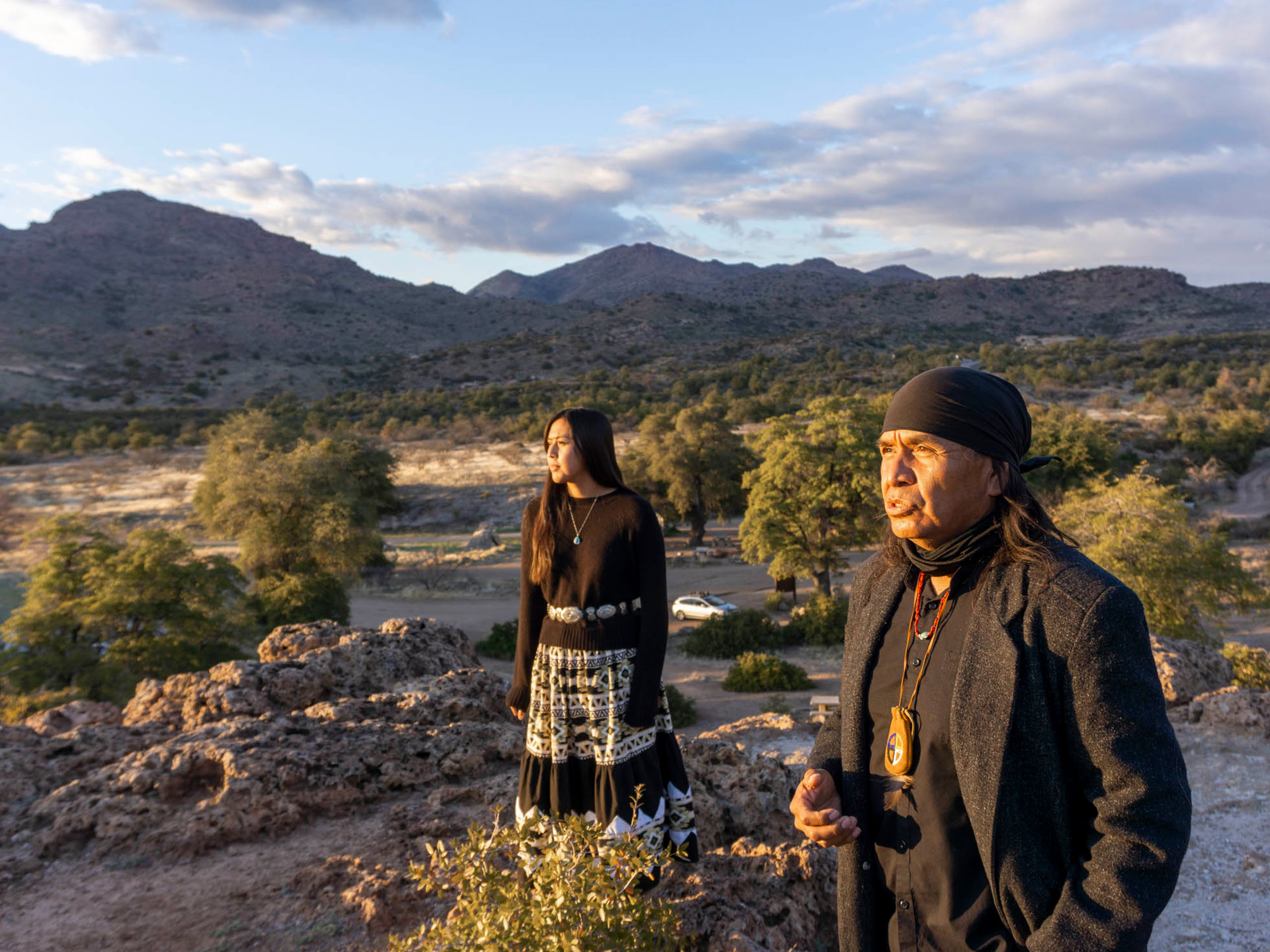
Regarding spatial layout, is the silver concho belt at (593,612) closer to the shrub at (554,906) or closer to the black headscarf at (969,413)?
the shrub at (554,906)

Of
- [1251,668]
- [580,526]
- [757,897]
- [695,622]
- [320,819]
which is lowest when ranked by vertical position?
[695,622]

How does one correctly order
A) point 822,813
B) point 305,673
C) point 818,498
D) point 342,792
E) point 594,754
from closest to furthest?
point 822,813 < point 594,754 < point 342,792 < point 305,673 < point 818,498

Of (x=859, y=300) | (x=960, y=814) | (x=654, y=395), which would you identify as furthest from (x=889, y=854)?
(x=859, y=300)

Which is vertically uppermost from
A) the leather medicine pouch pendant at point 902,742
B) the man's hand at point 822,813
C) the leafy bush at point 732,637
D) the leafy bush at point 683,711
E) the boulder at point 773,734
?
the leather medicine pouch pendant at point 902,742

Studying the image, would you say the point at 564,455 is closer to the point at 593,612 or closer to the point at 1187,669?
the point at 593,612

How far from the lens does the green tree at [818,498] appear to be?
20.4 m

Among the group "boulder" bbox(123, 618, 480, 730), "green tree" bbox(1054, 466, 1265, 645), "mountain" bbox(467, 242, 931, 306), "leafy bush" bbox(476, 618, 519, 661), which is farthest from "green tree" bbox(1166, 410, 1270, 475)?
"mountain" bbox(467, 242, 931, 306)

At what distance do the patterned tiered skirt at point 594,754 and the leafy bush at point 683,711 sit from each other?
9.38m

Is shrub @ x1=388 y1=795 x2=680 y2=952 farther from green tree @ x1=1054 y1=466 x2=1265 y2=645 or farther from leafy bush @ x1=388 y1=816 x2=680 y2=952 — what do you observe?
green tree @ x1=1054 y1=466 x2=1265 y2=645

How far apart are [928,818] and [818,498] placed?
19.1 meters

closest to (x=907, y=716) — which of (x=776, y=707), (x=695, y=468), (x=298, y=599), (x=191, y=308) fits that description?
(x=776, y=707)

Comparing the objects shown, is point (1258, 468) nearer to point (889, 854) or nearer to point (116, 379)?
point (889, 854)

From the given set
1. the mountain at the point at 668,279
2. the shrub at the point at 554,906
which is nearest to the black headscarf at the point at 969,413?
the shrub at the point at 554,906

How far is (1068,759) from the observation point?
1596mm
